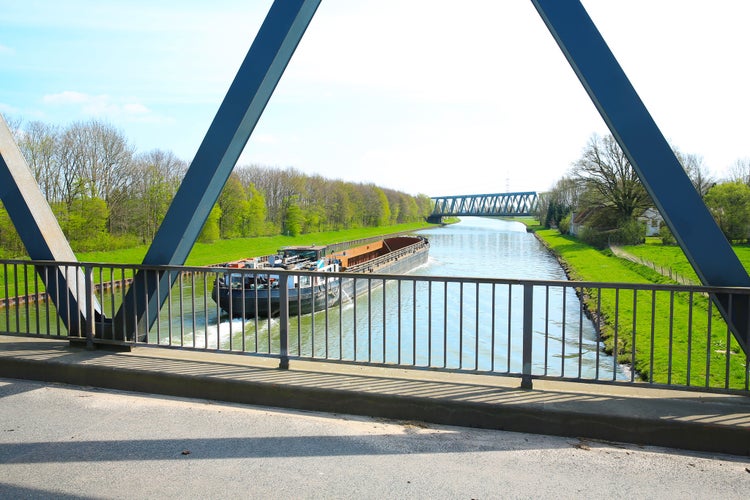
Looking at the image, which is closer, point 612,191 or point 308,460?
point 308,460

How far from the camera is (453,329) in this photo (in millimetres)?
19688

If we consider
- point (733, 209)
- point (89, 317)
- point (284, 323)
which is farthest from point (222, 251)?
point (284, 323)

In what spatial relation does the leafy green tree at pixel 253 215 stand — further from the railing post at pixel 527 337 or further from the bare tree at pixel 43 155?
the railing post at pixel 527 337

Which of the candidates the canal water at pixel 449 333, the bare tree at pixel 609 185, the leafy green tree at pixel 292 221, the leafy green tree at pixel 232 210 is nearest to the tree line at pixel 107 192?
the leafy green tree at pixel 232 210

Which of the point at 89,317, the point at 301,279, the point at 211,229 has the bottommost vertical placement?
the point at 301,279

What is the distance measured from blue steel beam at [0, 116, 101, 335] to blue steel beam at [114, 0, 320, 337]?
433mm

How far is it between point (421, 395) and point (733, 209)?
33.9 metres

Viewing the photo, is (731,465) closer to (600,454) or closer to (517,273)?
(600,454)

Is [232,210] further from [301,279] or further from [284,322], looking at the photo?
[284,322]

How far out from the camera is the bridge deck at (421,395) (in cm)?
327

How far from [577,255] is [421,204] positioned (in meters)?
96.6

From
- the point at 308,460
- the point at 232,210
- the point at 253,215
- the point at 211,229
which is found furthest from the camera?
the point at 253,215

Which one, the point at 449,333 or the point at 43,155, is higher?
the point at 43,155

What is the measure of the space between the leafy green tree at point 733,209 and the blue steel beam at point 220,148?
3226cm
